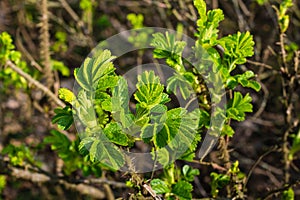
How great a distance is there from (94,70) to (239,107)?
1.53ft

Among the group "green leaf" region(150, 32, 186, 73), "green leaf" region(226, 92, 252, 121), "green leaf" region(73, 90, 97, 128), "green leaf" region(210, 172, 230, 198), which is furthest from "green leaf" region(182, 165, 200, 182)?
"green leaf" region(73, 90, 97, 128)

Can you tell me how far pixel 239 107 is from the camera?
125 cm

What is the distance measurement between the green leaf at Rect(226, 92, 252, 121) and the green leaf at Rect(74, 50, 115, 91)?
412mm

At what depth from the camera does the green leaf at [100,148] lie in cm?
98

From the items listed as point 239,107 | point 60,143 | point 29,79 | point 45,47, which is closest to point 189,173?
point 239,107

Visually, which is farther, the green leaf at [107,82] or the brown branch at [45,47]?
the brown branch at [45,47]

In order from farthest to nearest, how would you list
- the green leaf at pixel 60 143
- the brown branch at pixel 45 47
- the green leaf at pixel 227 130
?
the brown branch at pixel 45 47, the green leaf at pixel 60 143, the green leaf at pixel 227 130

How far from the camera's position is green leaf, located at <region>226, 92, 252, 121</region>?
1.23 metres

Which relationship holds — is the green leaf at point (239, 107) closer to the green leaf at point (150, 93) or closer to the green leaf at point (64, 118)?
the green leaf at point (150, 93)

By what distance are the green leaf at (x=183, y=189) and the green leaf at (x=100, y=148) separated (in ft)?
0.89

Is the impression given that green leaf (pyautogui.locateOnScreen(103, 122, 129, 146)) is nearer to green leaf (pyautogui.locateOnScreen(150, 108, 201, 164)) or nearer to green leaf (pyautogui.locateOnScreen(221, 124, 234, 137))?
green leaf (pyautogui.locateOnScreen(150, 108, 201, 164))

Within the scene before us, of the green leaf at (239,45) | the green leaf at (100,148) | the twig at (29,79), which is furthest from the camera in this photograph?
the twig at (29,79)

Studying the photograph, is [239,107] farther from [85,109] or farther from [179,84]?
[85,109]

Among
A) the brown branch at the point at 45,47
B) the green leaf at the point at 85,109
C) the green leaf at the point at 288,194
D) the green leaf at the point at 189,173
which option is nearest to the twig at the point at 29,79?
the brown branch at the point at 45,47
